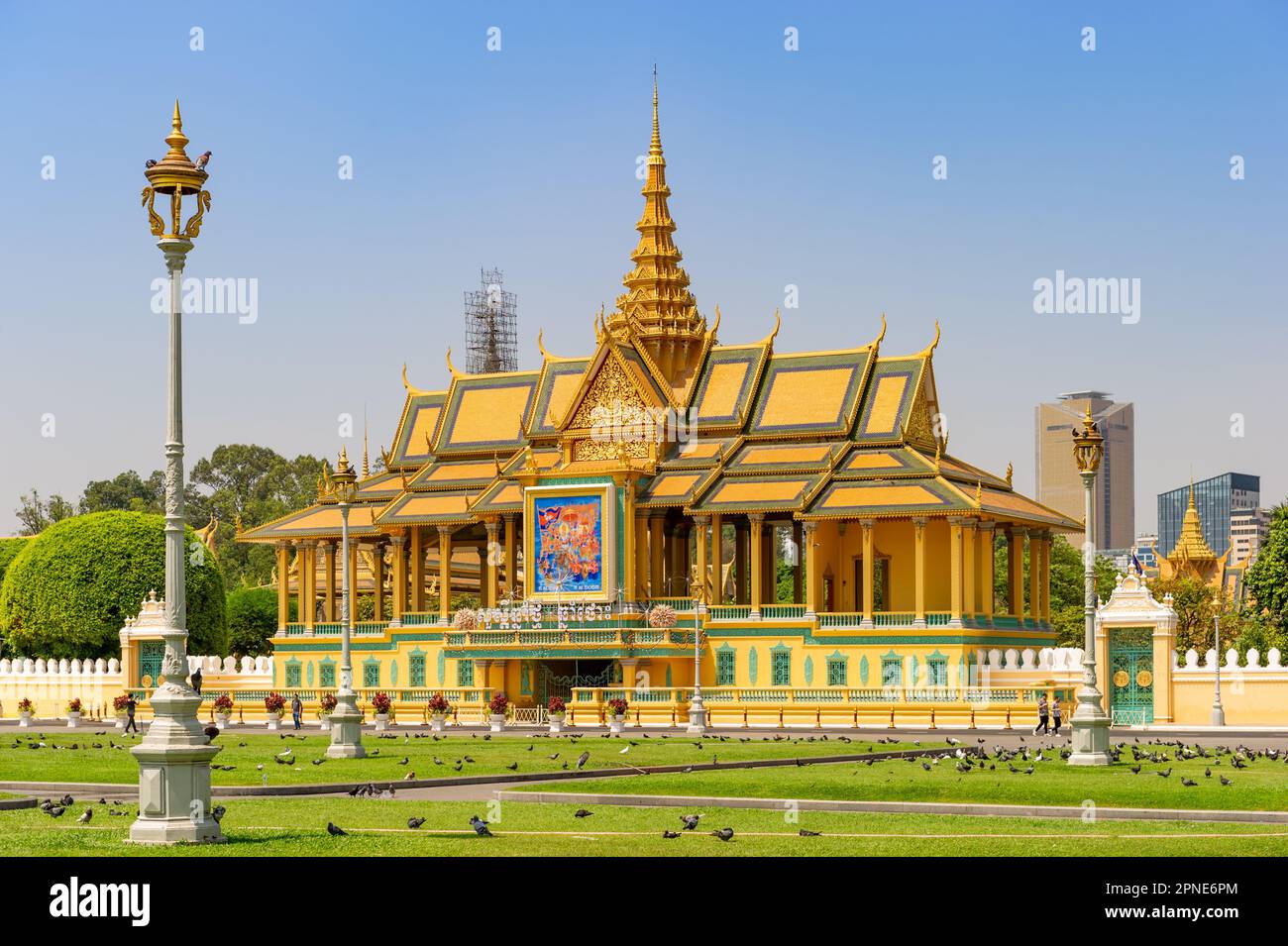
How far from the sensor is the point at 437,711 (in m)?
64.2

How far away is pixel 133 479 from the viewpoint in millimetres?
150000

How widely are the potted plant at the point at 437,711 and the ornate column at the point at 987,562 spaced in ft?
63.7

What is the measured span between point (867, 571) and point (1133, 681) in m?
13.3

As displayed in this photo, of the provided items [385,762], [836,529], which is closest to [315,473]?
[836,529]

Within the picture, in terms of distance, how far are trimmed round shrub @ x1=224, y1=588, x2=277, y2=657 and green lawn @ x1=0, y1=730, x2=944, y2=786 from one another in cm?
5197

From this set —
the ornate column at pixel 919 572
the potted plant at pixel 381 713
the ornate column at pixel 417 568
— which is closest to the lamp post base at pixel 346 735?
the potted plant at pixel 381 713

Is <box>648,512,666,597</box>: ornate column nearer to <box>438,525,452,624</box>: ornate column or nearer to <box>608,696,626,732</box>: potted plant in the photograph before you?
<box>438,525,452,624</box>: ornate column

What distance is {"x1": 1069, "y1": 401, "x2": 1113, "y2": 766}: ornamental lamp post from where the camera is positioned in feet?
124

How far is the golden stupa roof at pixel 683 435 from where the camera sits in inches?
2867

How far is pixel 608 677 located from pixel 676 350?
56.0 feet

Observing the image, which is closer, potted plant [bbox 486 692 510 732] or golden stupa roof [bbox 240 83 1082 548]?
potted plant [bbox 486 692 510 732]

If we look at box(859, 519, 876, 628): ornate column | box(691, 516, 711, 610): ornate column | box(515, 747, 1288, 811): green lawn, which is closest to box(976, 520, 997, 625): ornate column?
box(859, 519, 876, 628): ornate column

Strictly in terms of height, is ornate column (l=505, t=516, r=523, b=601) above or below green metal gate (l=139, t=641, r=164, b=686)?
above

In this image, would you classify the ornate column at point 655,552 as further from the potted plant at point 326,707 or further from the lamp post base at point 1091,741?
the lamp post base at point 1091,741
